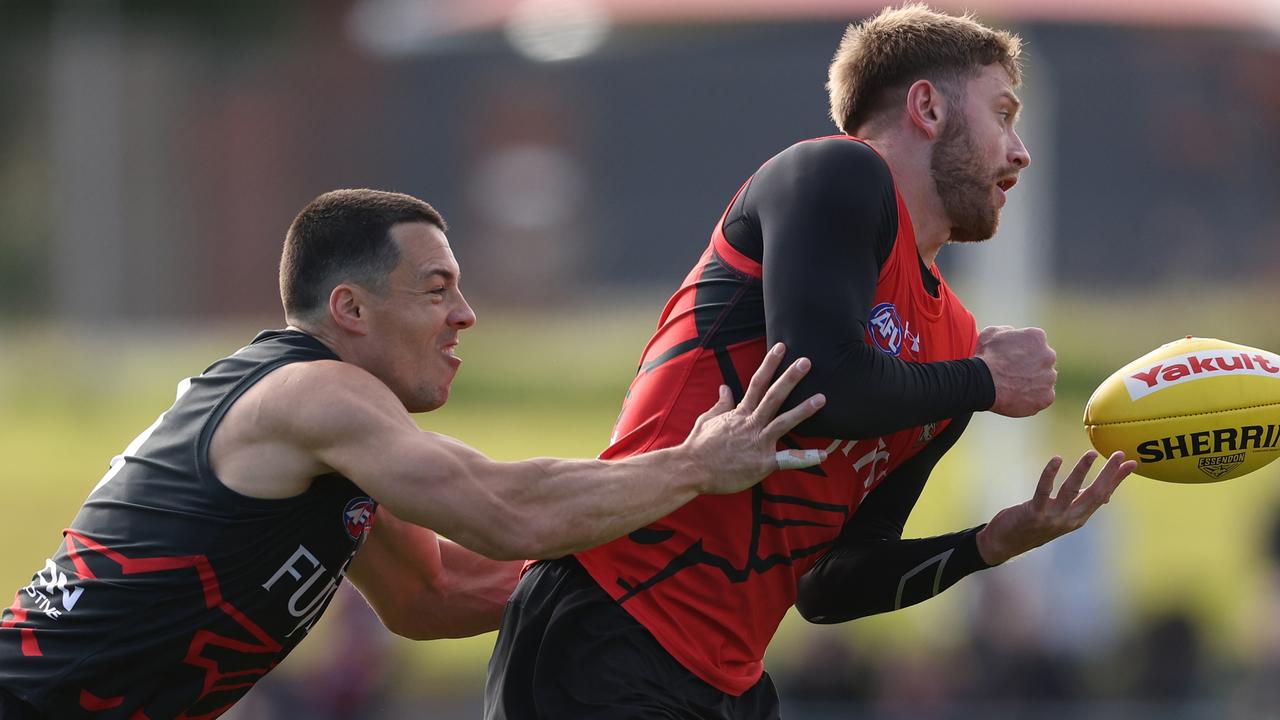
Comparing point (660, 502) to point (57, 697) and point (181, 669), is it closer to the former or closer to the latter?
point (181, 669)

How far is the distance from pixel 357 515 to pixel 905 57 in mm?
1972

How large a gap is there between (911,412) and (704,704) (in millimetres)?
928

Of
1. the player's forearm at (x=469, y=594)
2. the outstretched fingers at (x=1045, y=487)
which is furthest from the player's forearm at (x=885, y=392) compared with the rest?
the player's forearm at (x=469, y=594)

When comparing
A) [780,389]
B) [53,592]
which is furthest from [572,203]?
[780,389]

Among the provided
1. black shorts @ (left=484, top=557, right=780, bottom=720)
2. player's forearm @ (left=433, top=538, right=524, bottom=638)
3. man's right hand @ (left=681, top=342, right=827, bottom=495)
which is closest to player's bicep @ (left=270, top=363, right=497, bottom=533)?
black shorts @ (left=484, top=557, right=780, bottom=720)

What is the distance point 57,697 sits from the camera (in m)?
4.42

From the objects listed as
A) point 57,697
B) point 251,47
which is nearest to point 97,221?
point 251,47

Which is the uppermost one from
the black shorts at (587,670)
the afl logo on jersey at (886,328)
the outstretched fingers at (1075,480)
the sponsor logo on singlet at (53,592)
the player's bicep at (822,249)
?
the player's bicep at (822,249)

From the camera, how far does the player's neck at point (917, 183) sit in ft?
15.0

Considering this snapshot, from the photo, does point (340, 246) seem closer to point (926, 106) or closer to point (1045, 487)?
point (926, 106)

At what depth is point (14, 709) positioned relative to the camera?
14.5 feet

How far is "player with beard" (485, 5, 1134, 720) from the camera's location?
13.6 feet

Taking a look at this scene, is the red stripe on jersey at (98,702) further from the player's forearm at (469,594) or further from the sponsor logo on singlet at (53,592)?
the player's forearm at (469,594)

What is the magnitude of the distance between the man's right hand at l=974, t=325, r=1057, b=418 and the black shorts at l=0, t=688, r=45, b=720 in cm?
266
